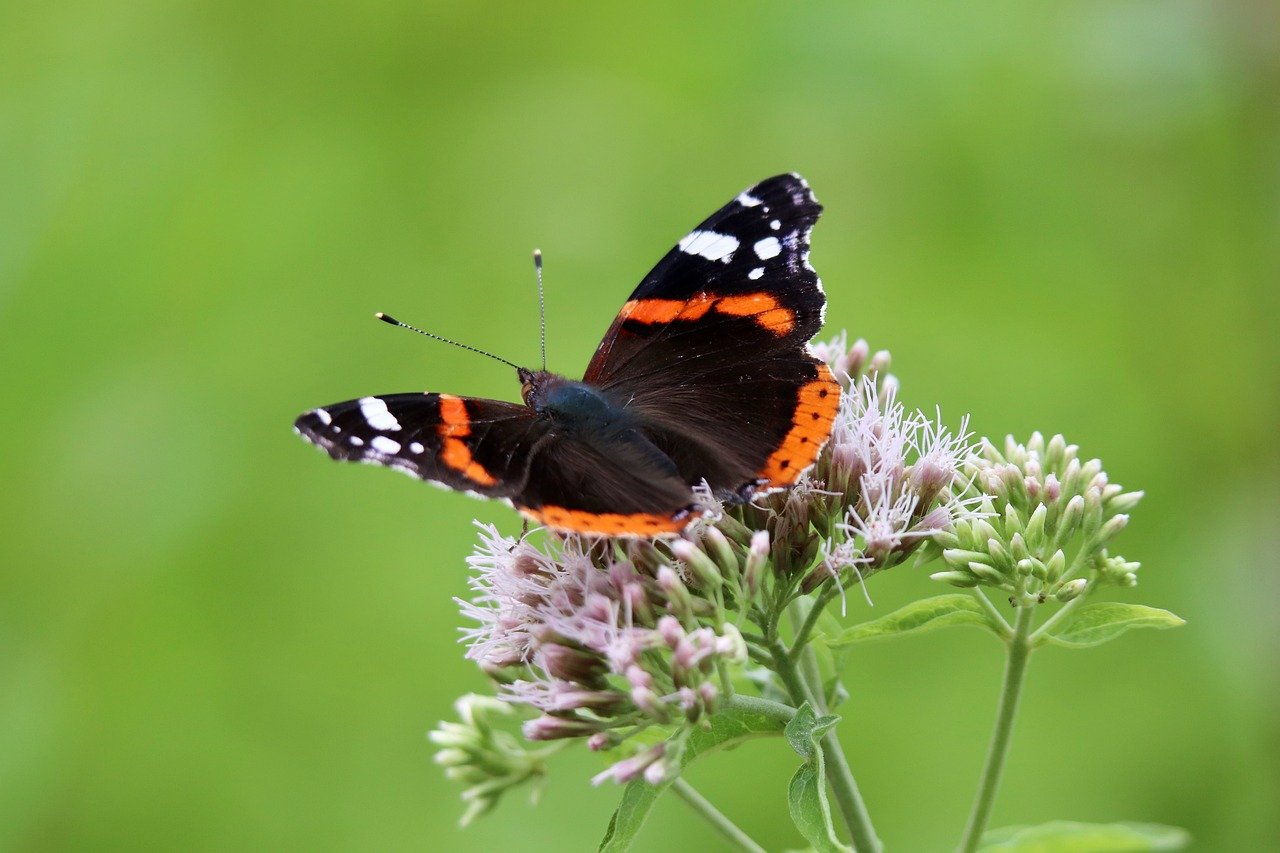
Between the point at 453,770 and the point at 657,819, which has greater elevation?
the point at 453,770

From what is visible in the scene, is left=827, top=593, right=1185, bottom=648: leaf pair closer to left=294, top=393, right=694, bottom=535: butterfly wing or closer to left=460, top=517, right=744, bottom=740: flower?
left=460, top=517, right=744, bottom=740: flower

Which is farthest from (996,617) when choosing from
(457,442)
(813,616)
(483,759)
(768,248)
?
(483,759)

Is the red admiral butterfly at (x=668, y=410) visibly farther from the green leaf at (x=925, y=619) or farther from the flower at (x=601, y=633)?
the green leaf at (x=925, y=619)

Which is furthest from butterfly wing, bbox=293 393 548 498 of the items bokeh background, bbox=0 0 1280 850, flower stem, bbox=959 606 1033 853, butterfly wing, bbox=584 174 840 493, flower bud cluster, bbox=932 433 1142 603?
bokeh background, bbox=0 0 1280 850

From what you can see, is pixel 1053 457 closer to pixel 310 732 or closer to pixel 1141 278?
pixel 1141 278

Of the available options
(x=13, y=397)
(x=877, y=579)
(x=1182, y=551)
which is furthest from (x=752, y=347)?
(x=13, y=397)
